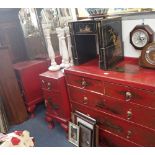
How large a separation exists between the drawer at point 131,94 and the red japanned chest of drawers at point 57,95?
0.53 m

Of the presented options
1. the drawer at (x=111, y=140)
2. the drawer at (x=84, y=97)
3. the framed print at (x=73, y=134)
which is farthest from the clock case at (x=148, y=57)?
the framed print at (x=73, y=134)

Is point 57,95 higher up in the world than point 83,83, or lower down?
lower down

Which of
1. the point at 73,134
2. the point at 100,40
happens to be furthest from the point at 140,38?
the point at 73,134

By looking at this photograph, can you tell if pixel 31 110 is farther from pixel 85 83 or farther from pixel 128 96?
pixel 128 96

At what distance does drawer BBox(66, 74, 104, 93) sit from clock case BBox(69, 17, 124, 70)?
135 mm

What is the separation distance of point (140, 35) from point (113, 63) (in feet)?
0.97

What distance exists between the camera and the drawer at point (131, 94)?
3.81 ft

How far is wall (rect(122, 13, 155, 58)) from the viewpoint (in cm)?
141

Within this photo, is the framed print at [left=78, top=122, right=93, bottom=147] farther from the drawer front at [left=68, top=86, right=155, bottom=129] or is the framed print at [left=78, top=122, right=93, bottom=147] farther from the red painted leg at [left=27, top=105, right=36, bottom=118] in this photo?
the red painted leg at [left=27, top=105, right=36, bottom=118]

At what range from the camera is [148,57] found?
1.36 metres

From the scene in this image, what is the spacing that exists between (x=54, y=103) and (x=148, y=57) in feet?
3.38

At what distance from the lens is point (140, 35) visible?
4.77 feet

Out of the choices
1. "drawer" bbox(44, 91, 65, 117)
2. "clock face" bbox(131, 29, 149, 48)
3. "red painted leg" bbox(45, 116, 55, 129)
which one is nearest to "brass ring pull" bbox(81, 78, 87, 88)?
"drawer" bbox(44, 91, 65, 117)

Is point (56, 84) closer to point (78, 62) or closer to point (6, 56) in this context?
point (78, 62)
